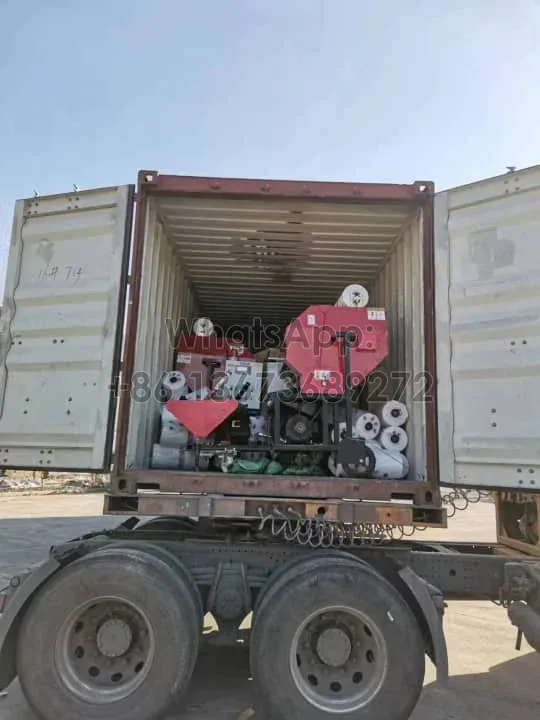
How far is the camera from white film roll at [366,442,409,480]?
4.10 metres

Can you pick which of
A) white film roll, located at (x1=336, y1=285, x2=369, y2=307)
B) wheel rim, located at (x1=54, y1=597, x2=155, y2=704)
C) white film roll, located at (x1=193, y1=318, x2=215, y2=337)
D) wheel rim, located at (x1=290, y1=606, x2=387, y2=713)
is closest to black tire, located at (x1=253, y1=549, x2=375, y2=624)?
wheel rim, located at (x1=290, y1=606, x2=387, y2=713)

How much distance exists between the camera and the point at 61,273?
13.8ft

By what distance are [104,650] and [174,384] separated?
2259 mm

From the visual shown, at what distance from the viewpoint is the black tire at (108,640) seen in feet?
11.0

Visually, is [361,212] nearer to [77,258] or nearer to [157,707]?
[77,258]

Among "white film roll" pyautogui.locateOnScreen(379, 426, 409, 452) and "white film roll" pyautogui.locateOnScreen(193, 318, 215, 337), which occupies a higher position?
"white film roll" pyautogui.locateOnScreen(193, 318, 215, 337)

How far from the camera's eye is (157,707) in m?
3.33

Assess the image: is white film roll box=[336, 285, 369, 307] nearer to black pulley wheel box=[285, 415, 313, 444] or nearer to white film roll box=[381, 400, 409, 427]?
white film roll box=[381, 400, 409, 427]

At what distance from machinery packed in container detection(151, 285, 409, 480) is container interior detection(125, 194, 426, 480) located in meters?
0.24

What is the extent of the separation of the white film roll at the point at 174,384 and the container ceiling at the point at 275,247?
139 centimetres

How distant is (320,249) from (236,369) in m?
1.53

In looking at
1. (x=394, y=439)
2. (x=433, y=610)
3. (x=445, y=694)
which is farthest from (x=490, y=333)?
(x=445, y=694)

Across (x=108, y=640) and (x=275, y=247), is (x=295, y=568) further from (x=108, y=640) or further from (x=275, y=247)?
(x=275, y=247)

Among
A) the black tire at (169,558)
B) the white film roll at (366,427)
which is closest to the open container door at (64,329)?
the black tire at (169,558)
